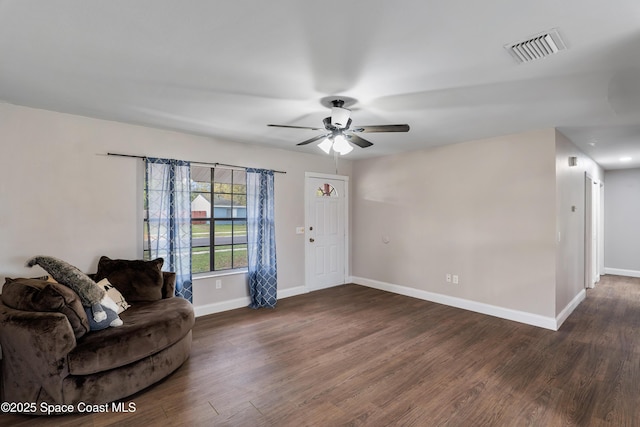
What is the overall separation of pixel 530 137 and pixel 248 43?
3.73 meters

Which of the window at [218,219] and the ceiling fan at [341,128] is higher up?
the ceiling fan at [341,128]

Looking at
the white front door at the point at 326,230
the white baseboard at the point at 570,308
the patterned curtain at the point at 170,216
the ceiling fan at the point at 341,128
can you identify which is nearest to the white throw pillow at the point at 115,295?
the patterned curtain at the point at 170,216

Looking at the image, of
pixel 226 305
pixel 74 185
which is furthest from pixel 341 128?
pixel 226 305

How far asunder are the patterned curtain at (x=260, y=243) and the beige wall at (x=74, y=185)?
623 millimetres

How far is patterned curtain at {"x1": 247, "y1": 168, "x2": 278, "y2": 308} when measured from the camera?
4621mm

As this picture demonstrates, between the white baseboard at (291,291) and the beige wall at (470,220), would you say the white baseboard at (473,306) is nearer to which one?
the beige wall at (470,220)

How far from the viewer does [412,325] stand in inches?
155

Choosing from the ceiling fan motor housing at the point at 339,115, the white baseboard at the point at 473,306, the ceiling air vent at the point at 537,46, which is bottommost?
the white baseboard at the point at 473,306

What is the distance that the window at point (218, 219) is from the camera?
14.1ft

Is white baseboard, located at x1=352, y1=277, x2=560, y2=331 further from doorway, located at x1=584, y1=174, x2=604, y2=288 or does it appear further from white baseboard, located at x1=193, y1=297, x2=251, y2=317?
white baseboard, located at x1=193, y1=297, x2=251, y2=317

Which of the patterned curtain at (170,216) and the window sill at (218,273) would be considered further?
the window sill at (218,273)

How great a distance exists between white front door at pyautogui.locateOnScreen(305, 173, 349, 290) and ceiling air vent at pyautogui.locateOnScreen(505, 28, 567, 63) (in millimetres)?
3776

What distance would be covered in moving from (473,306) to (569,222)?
69.7 inches

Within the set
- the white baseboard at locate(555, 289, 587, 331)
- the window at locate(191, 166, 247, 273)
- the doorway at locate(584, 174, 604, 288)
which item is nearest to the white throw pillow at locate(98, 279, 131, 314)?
the window at locate(191, 166, 247, 273)
